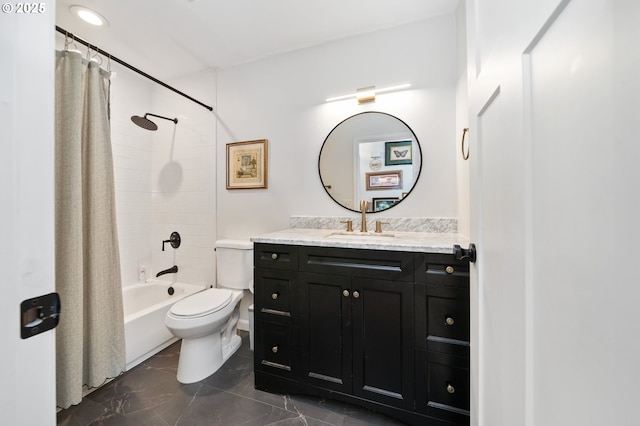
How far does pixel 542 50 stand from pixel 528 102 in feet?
0.27

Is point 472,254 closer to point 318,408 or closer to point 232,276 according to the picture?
point 318,408

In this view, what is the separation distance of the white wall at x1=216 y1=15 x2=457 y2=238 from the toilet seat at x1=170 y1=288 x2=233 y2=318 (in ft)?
2.12

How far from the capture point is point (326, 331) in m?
1.43

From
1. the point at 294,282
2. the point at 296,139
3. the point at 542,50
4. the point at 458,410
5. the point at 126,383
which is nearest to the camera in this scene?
the point at 542,50

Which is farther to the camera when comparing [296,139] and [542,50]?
[296,139]

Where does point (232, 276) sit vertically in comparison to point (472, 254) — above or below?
below

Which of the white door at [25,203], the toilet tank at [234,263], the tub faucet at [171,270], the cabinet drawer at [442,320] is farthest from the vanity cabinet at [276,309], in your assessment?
the tub faucet at [171,270]

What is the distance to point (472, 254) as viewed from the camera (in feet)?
2.74

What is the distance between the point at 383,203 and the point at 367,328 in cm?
98

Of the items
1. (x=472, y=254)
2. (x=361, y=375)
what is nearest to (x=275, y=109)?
(x=472, y=254)

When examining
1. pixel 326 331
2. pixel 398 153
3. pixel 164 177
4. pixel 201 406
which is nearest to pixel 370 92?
pixel 398 153

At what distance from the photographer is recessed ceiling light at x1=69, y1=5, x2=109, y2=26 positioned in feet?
5.67

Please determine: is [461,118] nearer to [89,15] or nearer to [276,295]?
[276,295]

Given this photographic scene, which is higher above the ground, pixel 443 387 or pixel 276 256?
pixel 276 256
